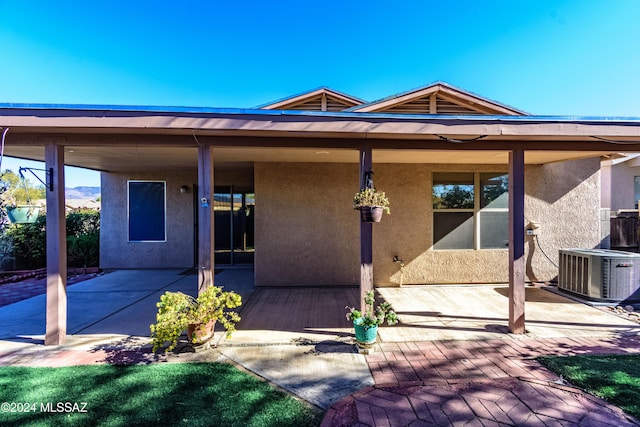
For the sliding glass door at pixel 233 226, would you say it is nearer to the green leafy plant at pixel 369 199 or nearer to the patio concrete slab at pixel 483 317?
the patio concrete slab at pixel 483 317

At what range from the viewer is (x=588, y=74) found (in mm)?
9633

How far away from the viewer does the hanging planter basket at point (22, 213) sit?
376 cm

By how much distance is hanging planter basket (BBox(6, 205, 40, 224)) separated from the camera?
3762 mm

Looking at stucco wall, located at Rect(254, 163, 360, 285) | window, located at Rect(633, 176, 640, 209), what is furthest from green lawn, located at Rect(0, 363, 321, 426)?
window, located at Rect(633, 176, 640, 209)

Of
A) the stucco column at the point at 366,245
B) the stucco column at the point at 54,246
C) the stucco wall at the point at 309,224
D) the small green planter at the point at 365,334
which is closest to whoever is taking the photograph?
the small green planter at the point at 365,334

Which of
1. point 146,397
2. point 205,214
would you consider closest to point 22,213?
point 205,214

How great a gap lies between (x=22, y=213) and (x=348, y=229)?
5.26m

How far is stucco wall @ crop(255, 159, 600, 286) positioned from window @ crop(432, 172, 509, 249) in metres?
0.16

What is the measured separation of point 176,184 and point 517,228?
8.21 meters

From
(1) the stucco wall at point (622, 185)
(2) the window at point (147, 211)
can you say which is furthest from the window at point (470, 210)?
(1) the stucco wall at point (622, 185)

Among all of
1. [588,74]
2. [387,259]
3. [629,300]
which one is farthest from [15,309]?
[588,74]

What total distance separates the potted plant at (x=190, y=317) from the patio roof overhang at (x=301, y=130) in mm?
1873

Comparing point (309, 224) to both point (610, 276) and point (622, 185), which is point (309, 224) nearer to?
point (610, 276)

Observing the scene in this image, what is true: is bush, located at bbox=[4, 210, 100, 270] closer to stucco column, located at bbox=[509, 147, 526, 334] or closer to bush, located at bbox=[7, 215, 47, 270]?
bush, located at bbox=[7, 215, 47, 270]
